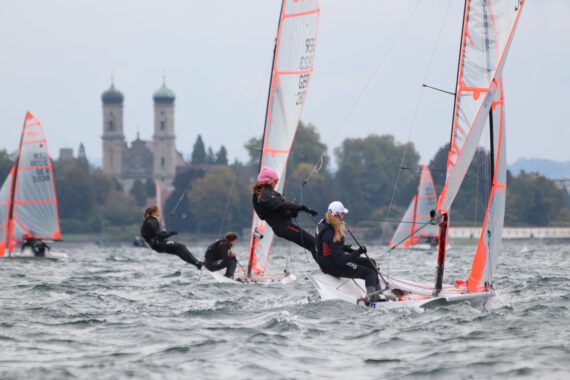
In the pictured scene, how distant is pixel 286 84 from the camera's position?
1042 inches

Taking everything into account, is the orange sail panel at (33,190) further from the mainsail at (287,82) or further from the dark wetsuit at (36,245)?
the mainsail at (287,82)

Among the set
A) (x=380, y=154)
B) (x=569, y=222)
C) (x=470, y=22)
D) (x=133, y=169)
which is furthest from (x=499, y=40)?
(x=133, y=169)

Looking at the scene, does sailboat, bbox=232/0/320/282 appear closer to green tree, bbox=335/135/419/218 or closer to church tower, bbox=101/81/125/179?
green tree, bbox=335/135/419/218

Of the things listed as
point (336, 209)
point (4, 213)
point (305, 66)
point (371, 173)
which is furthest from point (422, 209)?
point (371, 173)

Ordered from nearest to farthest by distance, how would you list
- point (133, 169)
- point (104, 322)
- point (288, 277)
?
point (104, 322)
point (288, 277)
point (133, 169)

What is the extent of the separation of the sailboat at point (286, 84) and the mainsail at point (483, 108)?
7891 millimetres

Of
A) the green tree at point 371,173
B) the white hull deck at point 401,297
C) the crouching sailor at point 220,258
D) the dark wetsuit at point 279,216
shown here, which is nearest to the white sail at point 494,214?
the white hull deck at point 401,297

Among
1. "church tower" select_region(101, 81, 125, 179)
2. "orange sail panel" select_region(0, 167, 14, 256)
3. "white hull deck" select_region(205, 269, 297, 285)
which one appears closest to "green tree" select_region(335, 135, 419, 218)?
"church tower" select_region(101, 81, 125, 179)

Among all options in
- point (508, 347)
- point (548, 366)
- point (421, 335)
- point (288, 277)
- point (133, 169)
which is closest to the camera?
point (548, 366)

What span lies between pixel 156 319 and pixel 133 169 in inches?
6797

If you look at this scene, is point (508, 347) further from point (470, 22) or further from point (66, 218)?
point (66, 218)

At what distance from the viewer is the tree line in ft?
440

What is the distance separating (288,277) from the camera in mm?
24703

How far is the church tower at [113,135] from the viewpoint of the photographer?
187750mm
